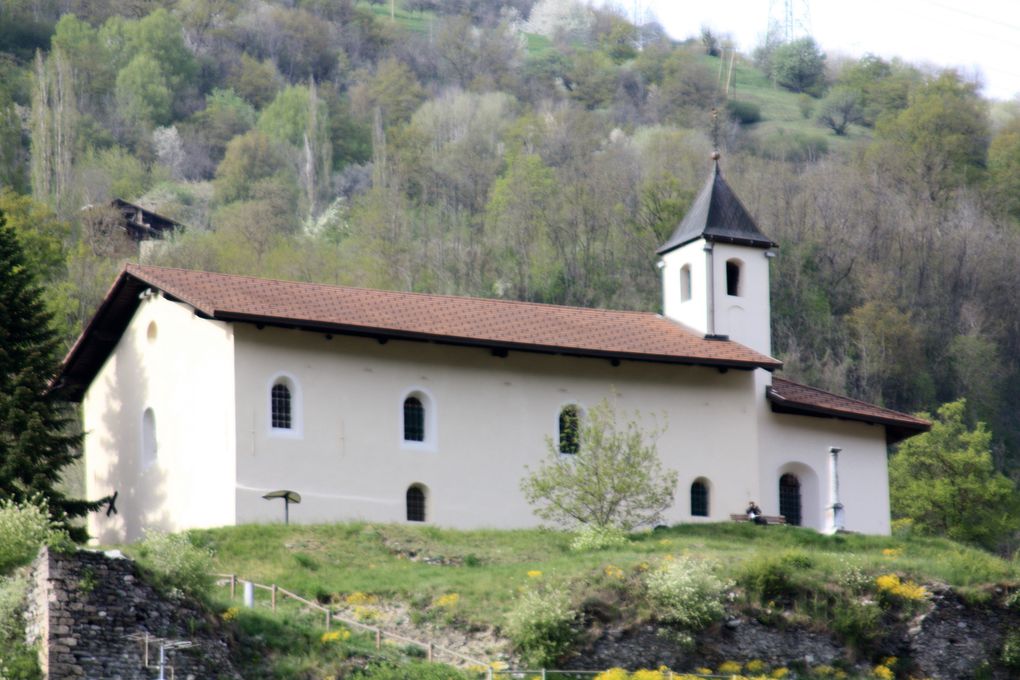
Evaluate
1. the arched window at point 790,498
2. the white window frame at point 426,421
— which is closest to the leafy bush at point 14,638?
the white window frame at point 426,421

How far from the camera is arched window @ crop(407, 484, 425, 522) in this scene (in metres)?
47.9

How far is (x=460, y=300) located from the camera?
51.2 meters

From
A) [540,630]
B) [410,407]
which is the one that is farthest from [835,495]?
[540,630]

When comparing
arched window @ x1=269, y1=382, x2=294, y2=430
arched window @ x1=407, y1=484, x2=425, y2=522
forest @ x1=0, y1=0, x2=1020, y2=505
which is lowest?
arched window @ x1=407, y1=484, x2=425, y2=522

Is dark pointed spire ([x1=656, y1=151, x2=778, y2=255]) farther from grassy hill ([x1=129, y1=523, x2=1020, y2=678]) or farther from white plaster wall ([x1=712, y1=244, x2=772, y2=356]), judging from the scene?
grassy hill ([x1=129, y1=523, x2=1020, y2=678])

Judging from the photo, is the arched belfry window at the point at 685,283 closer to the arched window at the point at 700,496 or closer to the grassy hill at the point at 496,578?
the arched window at the point at 700,496

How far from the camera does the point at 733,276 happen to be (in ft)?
184

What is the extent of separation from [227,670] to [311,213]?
75.4m

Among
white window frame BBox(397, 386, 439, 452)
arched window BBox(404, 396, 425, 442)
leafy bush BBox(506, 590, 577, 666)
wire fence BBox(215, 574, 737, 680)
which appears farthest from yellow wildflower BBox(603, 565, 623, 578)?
arched window BBox(404, 396, 425, 442)

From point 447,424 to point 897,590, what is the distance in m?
12.0

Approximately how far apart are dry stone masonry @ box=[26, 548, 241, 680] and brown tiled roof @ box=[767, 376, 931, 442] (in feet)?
71.1

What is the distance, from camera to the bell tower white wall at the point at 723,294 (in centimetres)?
5497

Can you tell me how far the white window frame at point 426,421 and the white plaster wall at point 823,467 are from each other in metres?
9.01

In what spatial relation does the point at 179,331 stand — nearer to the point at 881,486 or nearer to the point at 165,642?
the point at 165,642
